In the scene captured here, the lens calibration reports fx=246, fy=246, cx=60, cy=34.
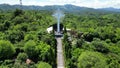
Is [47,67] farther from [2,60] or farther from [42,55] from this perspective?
[2,60]

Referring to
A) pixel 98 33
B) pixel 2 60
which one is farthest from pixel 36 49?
pixel 98 33

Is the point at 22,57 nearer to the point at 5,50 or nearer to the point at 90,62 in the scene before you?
the point at 5,50

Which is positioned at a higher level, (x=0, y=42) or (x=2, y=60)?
(x=0, y=42)

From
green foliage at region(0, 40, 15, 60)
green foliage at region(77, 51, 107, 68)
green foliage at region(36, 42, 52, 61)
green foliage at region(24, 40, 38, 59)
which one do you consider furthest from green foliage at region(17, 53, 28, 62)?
green foliage at region(77, 51, 107, 68)

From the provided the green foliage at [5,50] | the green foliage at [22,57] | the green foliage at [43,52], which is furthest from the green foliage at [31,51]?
the green foliage at [5,50]

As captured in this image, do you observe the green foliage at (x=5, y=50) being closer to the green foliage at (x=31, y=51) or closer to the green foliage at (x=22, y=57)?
the green foliage at (x=31, y=51)

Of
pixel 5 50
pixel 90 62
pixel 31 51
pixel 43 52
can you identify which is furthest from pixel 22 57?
pixel 90 62

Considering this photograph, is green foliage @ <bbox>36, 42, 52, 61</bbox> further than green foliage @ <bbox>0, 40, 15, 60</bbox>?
No

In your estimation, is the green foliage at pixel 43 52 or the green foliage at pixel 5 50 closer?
the green foliage at pixel 43 52

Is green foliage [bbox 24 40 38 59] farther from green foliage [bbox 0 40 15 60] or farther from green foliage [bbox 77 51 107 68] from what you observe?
green foliage [bbox 77 51 107 68]

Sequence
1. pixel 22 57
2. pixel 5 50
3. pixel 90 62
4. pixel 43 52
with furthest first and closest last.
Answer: pixel 43 52 < pixel 5 50 < pixel 22 57 < pixel 90 62

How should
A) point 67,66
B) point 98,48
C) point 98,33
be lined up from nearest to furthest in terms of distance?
point 67,66 → point 98,48 → point 98,33
